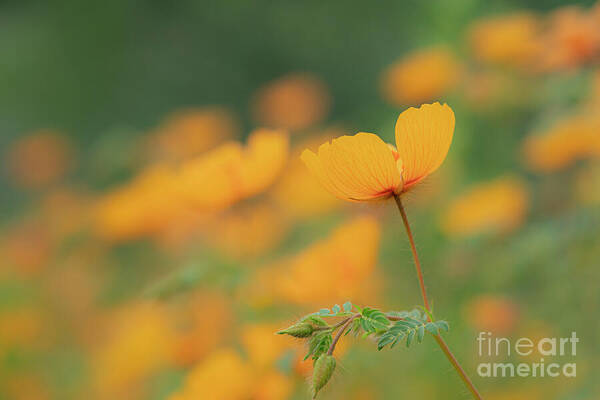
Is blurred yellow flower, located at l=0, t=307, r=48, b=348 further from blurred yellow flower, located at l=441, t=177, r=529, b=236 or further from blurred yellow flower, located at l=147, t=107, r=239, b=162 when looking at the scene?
blurred yellow flower, located at l=441, t=177, r=529, b=236

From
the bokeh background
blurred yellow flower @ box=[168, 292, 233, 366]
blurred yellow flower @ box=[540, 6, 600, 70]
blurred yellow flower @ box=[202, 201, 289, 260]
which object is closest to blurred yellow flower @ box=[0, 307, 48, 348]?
the bokeh background

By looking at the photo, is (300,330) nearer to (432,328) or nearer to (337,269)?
(432,328)

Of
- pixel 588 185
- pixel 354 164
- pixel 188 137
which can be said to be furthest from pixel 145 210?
pixel 188 137

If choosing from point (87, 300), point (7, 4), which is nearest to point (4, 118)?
point (7, 4)

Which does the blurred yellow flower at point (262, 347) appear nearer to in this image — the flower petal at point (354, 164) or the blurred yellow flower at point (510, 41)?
the flower petal at point (354, 164)

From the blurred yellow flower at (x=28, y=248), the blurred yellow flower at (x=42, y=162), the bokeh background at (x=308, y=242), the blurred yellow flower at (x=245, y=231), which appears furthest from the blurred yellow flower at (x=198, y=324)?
the blurred yellow flower at (x=42, y=162)
